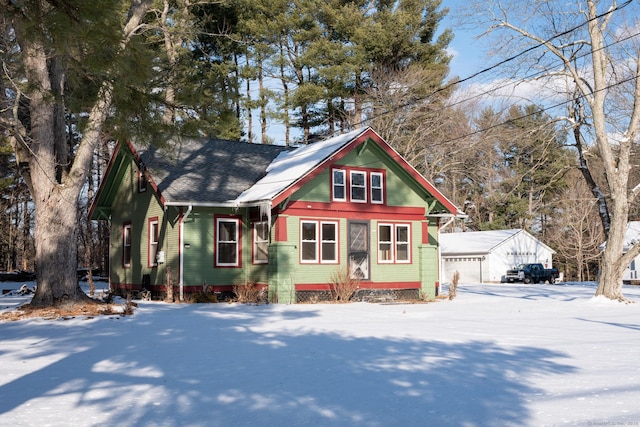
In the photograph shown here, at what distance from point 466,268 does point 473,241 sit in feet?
7.05

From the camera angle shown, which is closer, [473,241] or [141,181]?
[141,181]

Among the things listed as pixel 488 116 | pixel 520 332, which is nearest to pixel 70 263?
pixel 520 332

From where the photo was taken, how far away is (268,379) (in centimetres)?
750

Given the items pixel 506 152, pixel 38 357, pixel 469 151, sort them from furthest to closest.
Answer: pixel 506 152, pixel 469 151, pixel 38 357

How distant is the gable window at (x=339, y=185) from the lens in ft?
71.4

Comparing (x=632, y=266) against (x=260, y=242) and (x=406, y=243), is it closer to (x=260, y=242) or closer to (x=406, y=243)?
(x=406, y=243)

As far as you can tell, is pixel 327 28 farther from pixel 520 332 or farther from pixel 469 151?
pixel 520 332

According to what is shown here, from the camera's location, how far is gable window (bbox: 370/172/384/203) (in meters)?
22.6

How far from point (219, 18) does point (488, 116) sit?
18613 mm

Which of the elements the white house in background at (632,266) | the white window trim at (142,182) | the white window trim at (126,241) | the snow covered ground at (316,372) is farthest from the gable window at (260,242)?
the white house in background at (632,266)

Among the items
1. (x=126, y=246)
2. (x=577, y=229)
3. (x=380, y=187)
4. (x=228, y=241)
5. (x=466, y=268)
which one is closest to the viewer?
(x=228, y=241)

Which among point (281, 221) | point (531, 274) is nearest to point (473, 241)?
point (531, 274)

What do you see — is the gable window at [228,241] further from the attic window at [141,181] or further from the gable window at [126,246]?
the gable window at [126,246]

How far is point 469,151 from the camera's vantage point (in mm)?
40625
